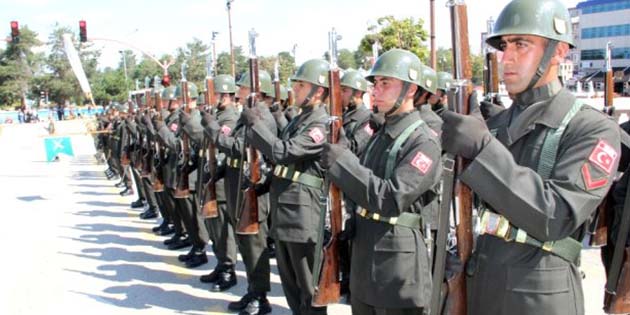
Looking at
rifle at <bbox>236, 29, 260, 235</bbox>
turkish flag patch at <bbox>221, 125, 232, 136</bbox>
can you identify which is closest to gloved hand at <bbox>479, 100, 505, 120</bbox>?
rifle at <bbox>236, 29, 260, 235</bbox>

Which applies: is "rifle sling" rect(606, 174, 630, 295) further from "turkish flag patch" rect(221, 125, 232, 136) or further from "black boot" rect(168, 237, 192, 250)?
"black boot" rect(168, 237, 192, 250)

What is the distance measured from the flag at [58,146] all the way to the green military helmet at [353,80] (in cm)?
1293

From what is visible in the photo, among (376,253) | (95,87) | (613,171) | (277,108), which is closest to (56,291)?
(277,108)

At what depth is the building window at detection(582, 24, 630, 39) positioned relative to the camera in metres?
49.5

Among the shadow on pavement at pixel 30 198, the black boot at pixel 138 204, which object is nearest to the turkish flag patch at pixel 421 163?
the black boot at pixel 138 204

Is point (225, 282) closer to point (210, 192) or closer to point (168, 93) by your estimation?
point (210, 192)

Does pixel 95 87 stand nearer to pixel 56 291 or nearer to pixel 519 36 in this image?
pixel 56 291

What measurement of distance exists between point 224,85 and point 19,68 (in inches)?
3108

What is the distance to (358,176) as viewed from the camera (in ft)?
10.3

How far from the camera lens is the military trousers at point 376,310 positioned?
3273 millimetres

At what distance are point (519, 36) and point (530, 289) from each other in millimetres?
965

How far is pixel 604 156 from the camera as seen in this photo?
2111 mm

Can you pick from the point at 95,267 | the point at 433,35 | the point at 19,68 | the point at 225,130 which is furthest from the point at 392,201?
the point at 19,68

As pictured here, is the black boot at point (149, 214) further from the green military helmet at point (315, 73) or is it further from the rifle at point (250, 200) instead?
the green military helmet at point (315, 73)
